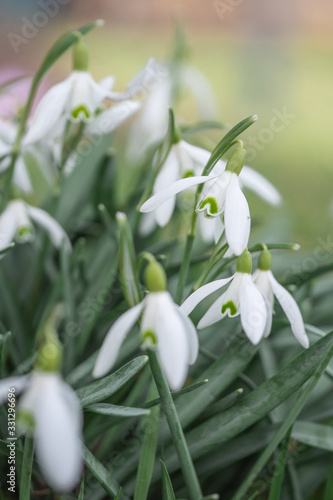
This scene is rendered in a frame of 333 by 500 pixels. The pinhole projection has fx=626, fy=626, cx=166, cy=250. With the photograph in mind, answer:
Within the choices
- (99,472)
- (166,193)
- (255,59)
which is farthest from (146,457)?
(255,59)

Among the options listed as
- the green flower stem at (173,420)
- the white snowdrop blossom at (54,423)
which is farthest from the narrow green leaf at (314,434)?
the white snowdrop blossom at (54,423)

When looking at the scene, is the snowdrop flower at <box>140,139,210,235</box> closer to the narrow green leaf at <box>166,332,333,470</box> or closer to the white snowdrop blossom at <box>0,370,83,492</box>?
the narrow green leaf at <box>166,332,333,470</box>

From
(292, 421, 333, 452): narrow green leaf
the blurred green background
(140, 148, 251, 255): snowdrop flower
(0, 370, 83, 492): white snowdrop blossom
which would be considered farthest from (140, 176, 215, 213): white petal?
the blurred green background

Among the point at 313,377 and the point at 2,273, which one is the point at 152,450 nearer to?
the point at 313,377

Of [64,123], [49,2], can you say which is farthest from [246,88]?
[64,123]

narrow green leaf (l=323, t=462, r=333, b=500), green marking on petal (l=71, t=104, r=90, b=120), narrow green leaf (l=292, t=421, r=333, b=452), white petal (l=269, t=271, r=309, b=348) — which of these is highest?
green marking on petal (l=71, t=104, r=90, b=120)

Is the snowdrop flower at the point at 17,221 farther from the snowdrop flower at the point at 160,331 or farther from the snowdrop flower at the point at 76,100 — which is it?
the snowdrop flower at the point at 160,331

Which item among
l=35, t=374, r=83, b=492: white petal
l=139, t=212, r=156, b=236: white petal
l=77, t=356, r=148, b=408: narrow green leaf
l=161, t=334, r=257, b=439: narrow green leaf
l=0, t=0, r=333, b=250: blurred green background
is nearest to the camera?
l=35, t=374, r=83, b=492: white petal
